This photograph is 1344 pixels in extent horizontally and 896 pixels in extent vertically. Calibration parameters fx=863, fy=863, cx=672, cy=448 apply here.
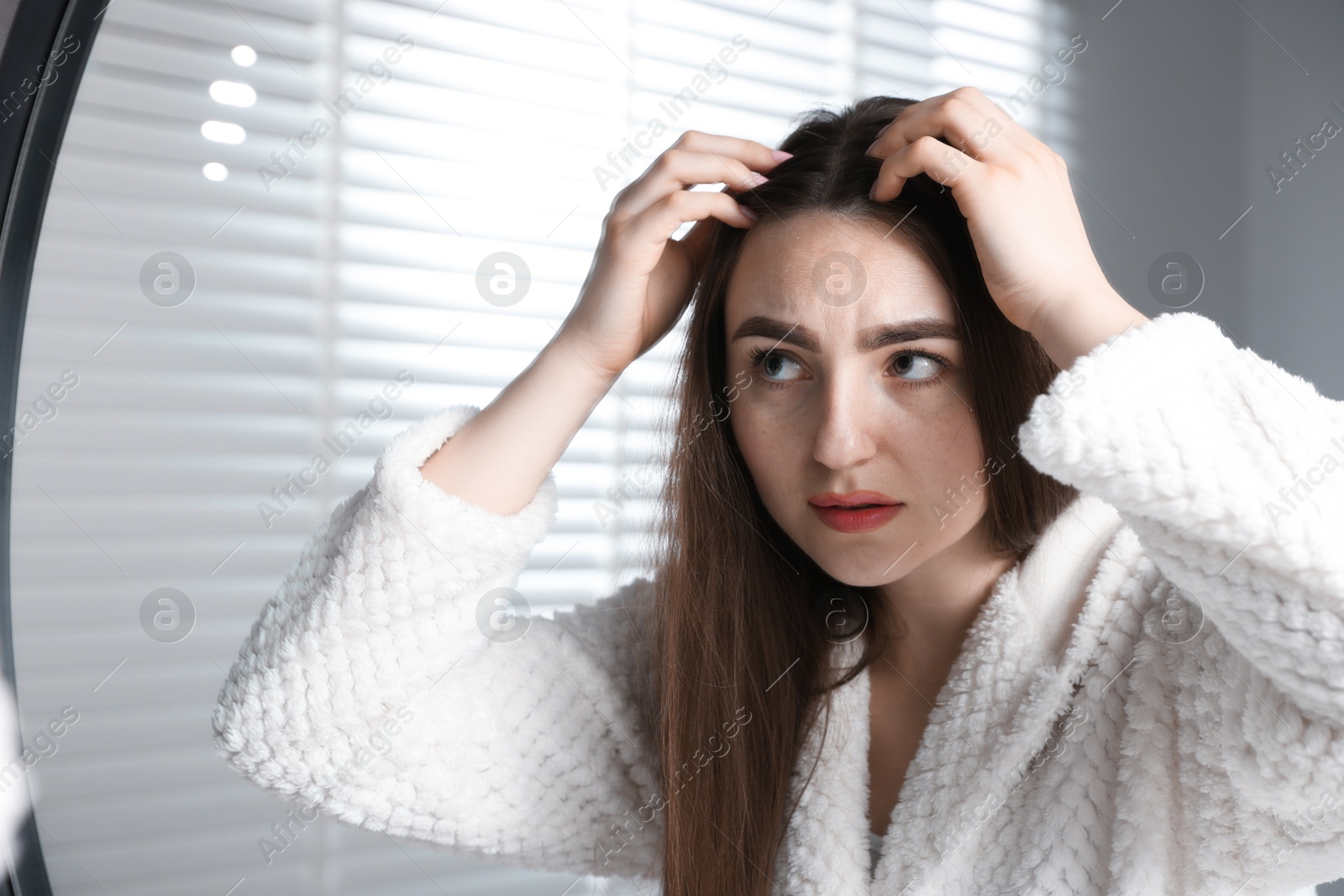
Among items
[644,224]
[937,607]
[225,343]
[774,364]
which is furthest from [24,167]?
A: [937,607]

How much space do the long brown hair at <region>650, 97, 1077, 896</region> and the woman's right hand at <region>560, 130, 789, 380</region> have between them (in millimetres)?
44

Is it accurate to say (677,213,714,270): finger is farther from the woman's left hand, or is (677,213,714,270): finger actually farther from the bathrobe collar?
the bathrobe collar

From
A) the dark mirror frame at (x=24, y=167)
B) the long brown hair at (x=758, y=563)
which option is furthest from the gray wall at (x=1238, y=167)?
the dark mirror frame at (x=24, y=167)

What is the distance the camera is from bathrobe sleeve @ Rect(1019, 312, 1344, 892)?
50 centimetres

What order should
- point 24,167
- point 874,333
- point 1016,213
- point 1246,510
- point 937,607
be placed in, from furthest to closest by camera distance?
point 24,167, point 937,607, point 874,333, point 1016,213, point 1246,510

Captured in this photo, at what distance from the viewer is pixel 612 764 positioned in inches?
38.6

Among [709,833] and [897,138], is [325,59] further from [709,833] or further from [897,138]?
[709,833]

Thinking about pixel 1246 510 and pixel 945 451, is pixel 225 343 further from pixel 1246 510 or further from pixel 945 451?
pixel 1246 510

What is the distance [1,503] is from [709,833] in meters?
→ 0.95

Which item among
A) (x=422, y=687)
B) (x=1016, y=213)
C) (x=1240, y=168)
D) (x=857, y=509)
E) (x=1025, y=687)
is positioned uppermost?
(x=1240, y=168)

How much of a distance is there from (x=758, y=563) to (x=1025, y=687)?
1.05ft

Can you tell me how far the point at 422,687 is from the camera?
822 mm

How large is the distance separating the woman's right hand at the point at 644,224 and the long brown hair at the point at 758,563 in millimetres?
44

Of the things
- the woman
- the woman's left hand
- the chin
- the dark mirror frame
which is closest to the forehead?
the woman
